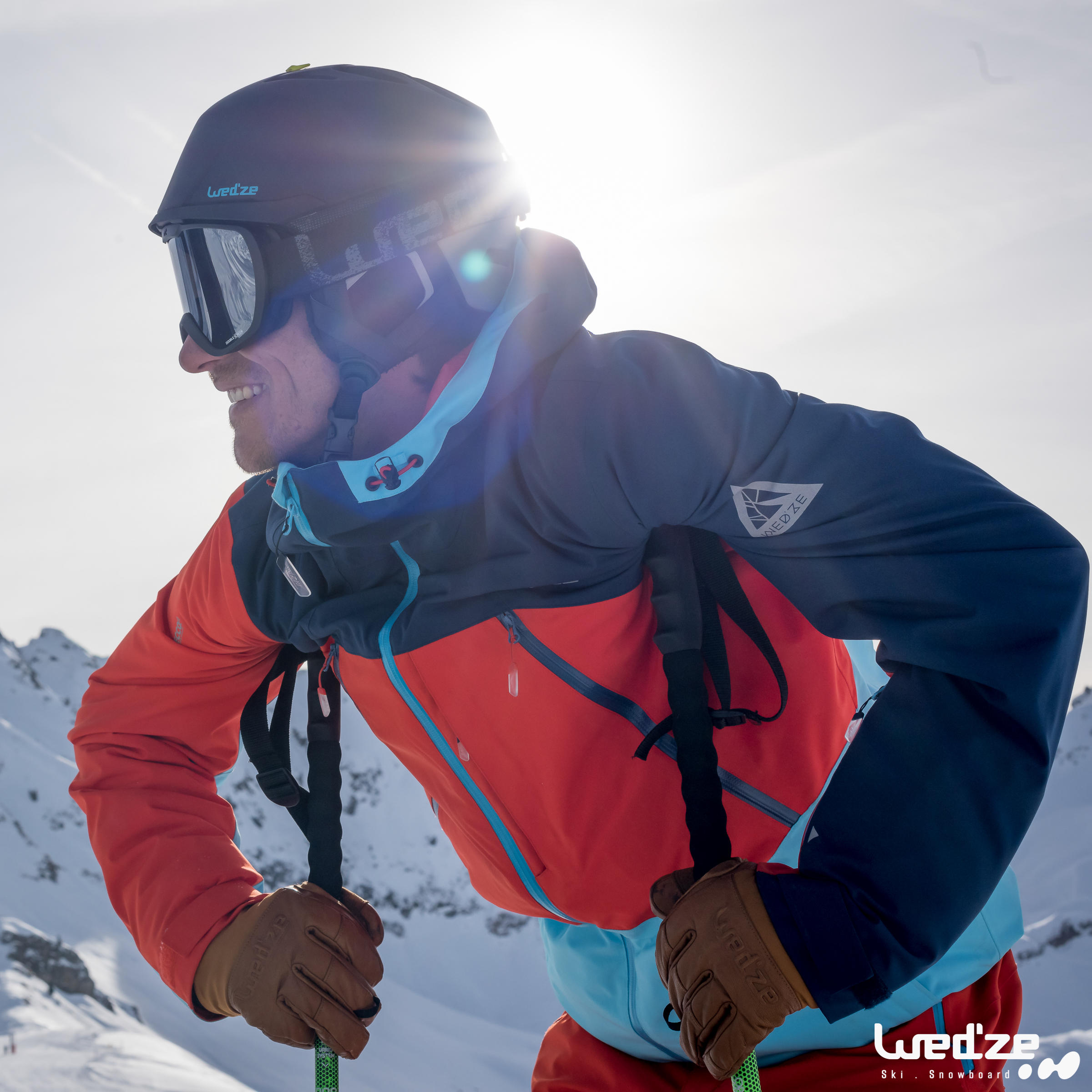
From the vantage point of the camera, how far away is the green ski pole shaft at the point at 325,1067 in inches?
92.3

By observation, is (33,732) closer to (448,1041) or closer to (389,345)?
(448,1041)

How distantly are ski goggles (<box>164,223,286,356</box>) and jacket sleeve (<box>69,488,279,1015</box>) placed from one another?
27.0 inches

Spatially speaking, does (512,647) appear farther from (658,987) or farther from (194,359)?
(194,359)

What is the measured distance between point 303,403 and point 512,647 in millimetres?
906

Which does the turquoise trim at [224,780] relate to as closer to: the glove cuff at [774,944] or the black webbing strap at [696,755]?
the black webbing strap at [696,755]

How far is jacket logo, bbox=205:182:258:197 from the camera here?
231cm

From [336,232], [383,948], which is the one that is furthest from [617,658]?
[383,948]

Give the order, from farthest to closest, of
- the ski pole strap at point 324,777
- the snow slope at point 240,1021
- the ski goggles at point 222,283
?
the snow slope at point 240,1021 → the ski pole strap at point 324,777 → the ski goggles at point 222,283

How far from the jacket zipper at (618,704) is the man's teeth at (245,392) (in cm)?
98

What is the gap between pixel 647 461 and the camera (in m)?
1.80

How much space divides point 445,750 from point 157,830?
3.52 ft

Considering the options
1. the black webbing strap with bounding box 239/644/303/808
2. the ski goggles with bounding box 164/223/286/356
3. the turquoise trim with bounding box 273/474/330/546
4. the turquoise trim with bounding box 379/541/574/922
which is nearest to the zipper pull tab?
the black webbing strap with bounding box 239/644/303/808

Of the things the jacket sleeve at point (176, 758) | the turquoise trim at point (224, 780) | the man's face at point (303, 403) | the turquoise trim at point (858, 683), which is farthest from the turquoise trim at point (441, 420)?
the turquoise trim at point (224, 780)

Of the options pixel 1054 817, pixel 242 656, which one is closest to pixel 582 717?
pixel 242 656
